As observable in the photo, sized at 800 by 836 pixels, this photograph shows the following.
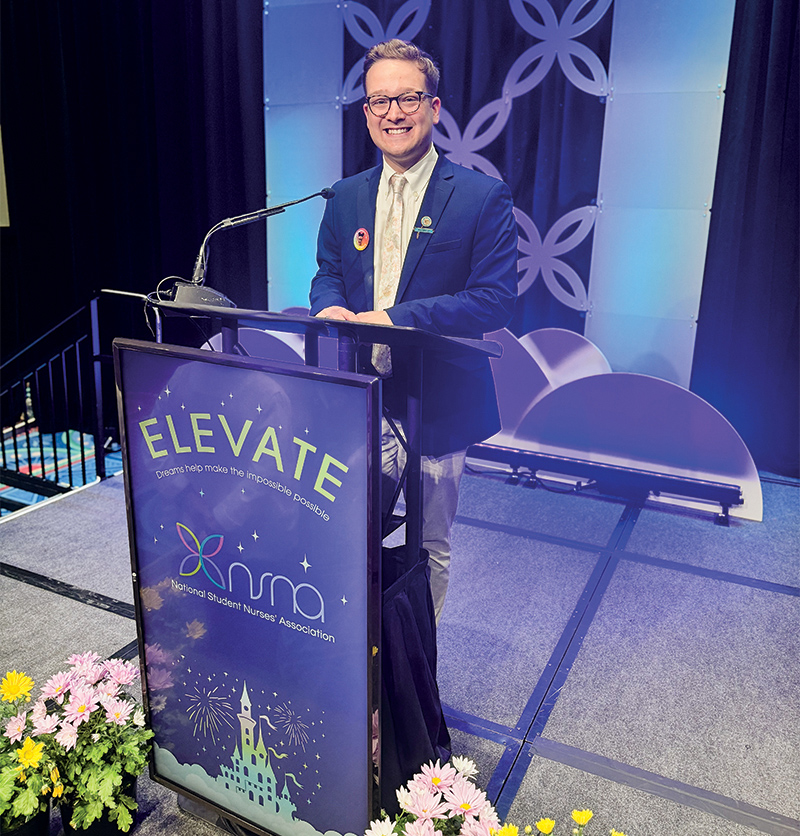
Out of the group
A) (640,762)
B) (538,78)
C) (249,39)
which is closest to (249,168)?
(249,39)

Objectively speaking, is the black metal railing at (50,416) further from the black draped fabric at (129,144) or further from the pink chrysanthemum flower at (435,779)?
the pink chrysanthemum flower at (435,779)

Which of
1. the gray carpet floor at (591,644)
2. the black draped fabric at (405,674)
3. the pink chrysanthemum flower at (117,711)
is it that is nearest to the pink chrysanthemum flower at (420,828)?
the black draped fabric at (405,674)

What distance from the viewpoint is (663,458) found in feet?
11.7

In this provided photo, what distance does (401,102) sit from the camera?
5.80ft

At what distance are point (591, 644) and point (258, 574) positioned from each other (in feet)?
4.71

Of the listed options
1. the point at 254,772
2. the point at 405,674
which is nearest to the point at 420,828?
the point at 405,674

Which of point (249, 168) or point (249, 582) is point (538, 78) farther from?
point (249, 582)

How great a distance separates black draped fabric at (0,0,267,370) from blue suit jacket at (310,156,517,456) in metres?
3.14

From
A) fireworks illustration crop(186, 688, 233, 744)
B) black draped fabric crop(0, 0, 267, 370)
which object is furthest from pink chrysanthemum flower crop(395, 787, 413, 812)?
black draped fabric crop(0, 0, 267, 370)

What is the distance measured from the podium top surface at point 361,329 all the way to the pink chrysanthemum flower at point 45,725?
0.85 m

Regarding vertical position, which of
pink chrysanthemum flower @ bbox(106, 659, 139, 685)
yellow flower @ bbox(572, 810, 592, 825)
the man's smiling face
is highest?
the man's smiling face

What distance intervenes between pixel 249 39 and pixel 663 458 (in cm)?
350

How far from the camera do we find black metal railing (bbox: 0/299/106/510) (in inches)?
172

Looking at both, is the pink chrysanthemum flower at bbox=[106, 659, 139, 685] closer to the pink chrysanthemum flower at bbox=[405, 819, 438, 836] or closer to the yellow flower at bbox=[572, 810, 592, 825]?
the pink chrysanthemum flower at bbox=[405, 819, 438, 836]
